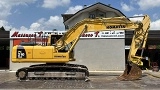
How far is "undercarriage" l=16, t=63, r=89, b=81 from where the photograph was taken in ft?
71.3

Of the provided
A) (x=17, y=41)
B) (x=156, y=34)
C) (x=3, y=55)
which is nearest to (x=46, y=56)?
(x=17, y=41)

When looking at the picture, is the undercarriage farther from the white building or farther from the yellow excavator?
the white building

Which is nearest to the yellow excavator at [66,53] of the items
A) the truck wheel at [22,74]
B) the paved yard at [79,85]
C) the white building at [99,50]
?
the truck wheel at [22,74]

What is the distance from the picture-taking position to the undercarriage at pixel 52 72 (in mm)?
21734

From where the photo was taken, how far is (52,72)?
72.3 ft

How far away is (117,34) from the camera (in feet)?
110

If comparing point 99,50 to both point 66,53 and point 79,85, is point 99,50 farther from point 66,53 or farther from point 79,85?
point 79,85

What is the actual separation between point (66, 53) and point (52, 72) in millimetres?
1728

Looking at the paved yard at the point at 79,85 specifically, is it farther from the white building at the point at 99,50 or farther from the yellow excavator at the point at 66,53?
the white building at the point at 99,50

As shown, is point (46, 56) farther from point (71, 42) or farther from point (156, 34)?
point (156, 34)

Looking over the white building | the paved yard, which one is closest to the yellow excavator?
the paved yard

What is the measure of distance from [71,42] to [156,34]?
549 inches

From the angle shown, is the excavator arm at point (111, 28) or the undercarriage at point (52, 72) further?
the excavator arm at point (111, 28)

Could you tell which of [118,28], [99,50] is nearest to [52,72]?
[118,28]
